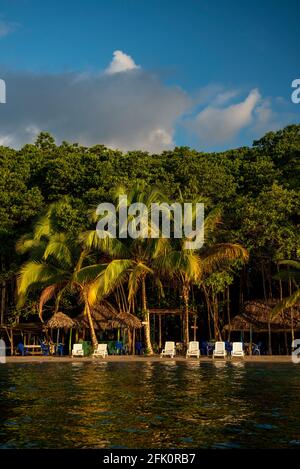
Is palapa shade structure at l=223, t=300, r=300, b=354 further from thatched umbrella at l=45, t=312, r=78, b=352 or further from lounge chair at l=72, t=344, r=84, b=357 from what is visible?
thatched umbrella at l=45, t=312, r=78, b=352

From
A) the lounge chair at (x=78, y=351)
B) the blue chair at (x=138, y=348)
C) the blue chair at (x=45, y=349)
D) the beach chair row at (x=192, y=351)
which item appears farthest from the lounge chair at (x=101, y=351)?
the blue chair at (x=45, y=349)

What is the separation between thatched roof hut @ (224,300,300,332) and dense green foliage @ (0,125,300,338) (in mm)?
989

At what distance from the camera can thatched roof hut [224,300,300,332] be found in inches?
986

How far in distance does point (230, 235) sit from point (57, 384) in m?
13.3

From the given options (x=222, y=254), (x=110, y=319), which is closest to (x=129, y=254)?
(x=110, y=319)

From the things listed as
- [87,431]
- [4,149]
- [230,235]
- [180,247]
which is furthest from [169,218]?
[87,431]

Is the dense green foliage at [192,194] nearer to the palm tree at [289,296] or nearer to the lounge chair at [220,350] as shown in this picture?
the palm tree at [289,296]

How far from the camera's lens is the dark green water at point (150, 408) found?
8.12 metres

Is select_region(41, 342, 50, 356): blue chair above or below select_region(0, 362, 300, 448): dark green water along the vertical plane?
above

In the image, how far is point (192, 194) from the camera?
1067 inches

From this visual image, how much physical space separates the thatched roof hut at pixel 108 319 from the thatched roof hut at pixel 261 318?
3969 mm

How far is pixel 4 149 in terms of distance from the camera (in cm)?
3344

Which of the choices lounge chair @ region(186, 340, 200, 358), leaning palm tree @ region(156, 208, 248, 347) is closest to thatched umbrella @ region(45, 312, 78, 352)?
leaning palm tree @ region(156, 208, 248, 347)

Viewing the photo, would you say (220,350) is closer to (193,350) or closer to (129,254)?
(193,350)
